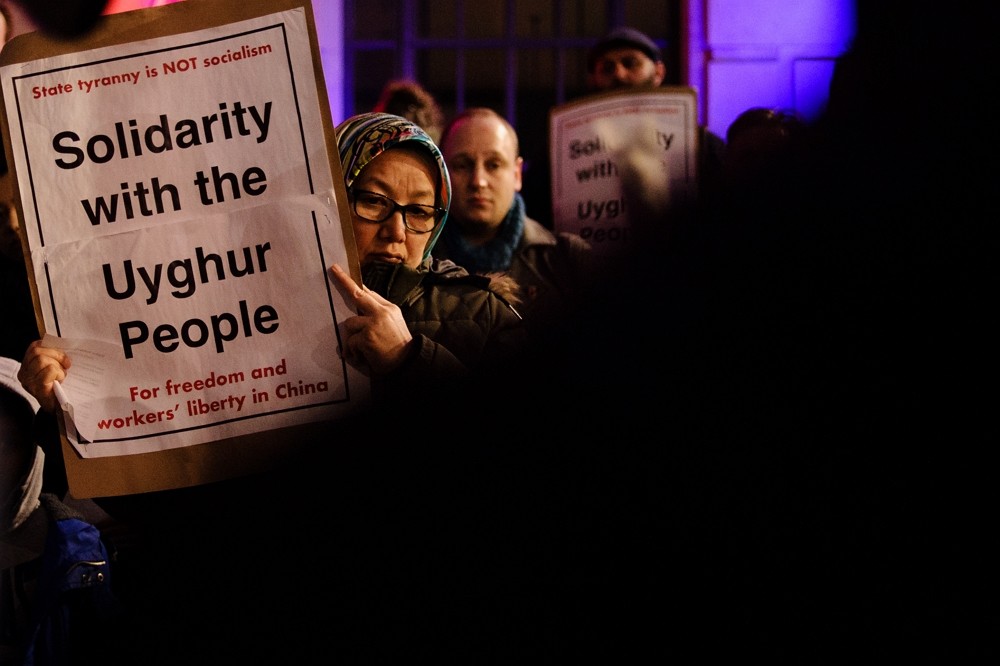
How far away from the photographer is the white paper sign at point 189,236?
1444 mm

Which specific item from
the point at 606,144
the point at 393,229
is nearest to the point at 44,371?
the point at 393,229

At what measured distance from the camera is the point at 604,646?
95 cm

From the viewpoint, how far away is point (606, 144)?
3.33m

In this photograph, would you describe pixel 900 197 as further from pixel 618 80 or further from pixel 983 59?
pixel 618 80

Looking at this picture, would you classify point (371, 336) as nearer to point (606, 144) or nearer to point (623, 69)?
point (606, 144)

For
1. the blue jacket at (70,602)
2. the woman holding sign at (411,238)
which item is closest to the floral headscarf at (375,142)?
the woman holding sign at (411,238)

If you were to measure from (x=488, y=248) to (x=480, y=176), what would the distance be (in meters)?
0.24

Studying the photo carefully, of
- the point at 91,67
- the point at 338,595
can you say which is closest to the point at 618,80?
the point at 91,67

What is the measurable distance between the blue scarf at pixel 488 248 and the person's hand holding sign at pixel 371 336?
1748mm

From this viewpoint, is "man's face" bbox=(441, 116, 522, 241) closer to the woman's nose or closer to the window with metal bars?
the woman's nose

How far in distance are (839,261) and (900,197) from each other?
0.23ft

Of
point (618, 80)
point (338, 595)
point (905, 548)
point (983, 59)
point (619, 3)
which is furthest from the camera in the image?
point (619, 3)

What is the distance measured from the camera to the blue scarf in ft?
10.6

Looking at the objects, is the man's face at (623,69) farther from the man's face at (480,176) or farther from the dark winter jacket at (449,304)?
the dark winter jacket at (449,304)
